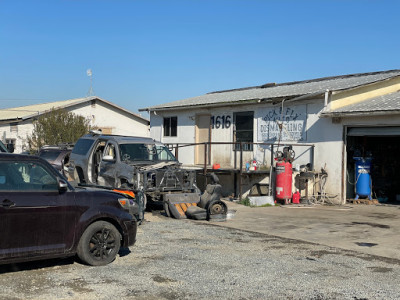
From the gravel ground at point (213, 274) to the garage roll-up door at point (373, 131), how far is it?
25.3 feet

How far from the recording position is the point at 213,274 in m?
6.75

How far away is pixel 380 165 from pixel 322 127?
136 inches

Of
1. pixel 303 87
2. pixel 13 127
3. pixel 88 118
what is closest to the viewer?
pixel 303 87

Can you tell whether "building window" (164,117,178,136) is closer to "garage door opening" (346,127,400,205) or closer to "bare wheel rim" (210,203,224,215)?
"garage door opening" (346,127,400,205)

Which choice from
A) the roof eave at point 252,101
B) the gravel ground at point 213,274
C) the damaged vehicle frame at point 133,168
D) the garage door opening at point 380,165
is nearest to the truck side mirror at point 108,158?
the damaged vehicle frame at point 133,168

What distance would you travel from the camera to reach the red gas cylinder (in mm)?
16031

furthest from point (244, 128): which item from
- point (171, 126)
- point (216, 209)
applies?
point (216, 209)

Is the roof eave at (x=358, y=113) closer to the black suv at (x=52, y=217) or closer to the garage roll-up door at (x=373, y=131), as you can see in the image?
the garage roll-up door at (x=373, y=131)

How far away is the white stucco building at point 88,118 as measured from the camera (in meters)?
33.3

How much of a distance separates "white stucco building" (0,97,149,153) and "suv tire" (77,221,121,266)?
25662mm

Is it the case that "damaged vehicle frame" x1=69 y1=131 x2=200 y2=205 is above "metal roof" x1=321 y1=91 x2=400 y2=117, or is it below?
below

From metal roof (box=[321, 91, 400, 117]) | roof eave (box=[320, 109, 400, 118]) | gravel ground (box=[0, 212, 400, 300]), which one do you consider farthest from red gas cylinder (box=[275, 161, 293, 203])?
gravel ground (box=[0, 212, 400, 300])

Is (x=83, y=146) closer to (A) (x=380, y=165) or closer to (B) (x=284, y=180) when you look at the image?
(B) (x=284, y=180)

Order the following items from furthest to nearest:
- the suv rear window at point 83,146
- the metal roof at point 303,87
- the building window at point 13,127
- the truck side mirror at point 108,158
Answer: the building window at point 13,127 < the metal roof at point 303,87 < the suv rear window at point 83,146 < the truck side mirror at point 108,158
